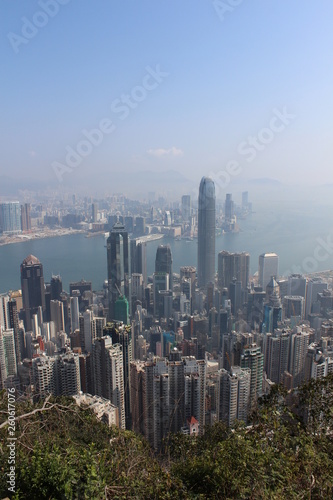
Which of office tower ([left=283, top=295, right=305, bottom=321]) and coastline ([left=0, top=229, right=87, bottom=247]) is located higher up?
coastline ([left=0, top=229, right=87, bottom=247])

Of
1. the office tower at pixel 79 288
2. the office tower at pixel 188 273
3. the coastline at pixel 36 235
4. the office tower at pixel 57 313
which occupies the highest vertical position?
the coastline at pixel 36 235

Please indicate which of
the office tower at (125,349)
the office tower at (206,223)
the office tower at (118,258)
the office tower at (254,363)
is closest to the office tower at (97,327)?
the office tower at (125,349)

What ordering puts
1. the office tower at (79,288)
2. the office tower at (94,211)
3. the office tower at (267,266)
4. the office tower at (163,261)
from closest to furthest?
the office tower at (79,288)
the office tower at (267,266)
the office tower at (163,261)
the office tower at (94,211)

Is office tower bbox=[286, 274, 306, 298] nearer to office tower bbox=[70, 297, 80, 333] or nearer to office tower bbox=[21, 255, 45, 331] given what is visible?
office tower bbox=[70, 297, 80, 333]

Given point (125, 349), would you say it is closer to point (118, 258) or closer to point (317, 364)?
point (317, 364)

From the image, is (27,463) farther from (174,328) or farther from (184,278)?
(184,278)

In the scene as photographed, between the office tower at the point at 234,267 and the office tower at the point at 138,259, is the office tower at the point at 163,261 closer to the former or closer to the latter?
the office tower at the point at 138,259

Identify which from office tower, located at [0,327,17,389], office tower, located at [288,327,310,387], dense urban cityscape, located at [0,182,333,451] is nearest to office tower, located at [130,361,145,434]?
dense urban cityscape, located at [0,182,333,451]
